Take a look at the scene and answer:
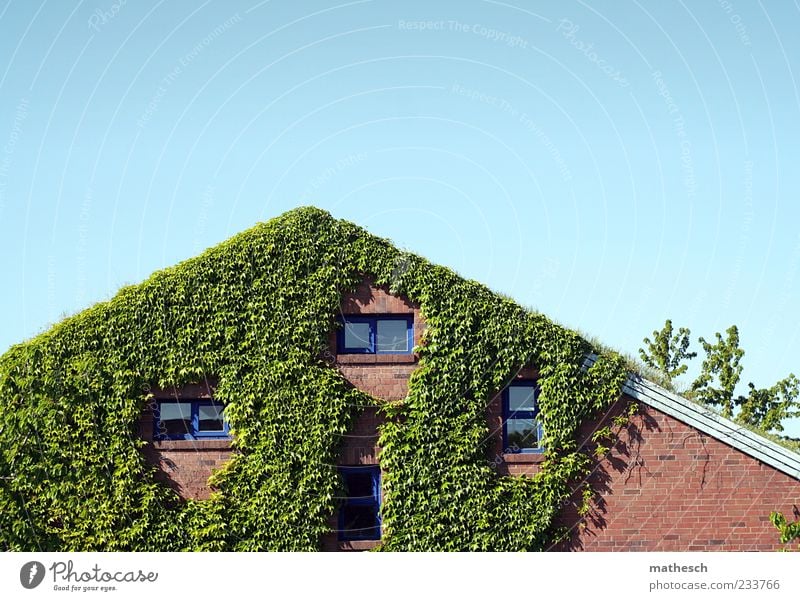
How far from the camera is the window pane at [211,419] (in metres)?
21.9

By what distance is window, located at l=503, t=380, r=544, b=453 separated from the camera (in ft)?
72.6

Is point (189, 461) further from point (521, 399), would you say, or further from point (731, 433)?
point (731, 433)

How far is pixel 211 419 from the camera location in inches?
862

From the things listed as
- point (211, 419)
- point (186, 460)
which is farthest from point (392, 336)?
point (186, 460)

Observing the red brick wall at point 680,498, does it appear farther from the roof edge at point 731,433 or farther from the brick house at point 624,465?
the roof edge at point 731,433

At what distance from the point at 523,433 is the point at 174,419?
8236 millimetres

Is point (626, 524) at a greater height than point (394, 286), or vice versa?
point (394, 286)

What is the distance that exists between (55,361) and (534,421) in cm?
1137

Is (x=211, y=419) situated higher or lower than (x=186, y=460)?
higher

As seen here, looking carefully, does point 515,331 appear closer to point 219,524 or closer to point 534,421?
point 534,421

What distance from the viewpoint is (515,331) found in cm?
2222
